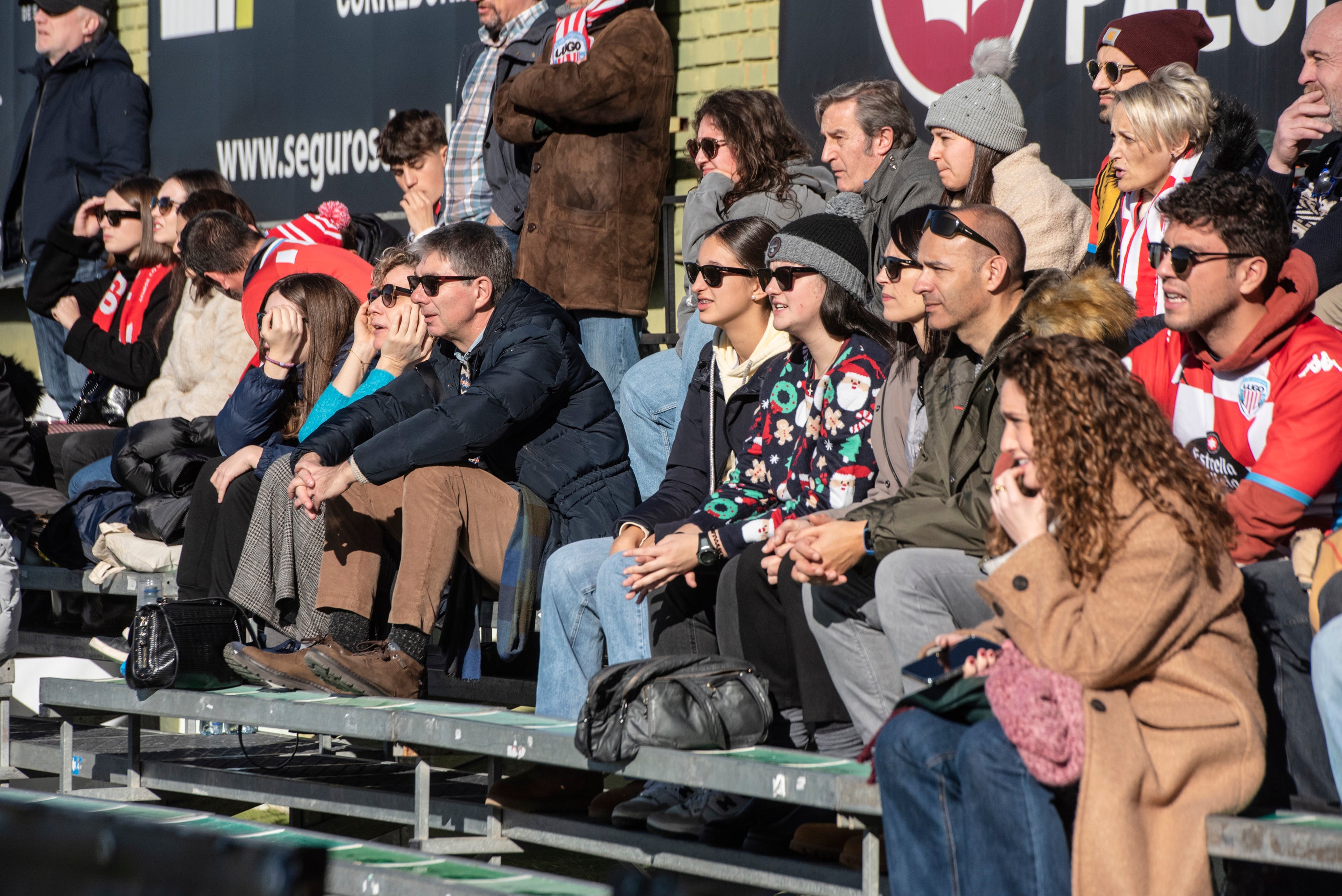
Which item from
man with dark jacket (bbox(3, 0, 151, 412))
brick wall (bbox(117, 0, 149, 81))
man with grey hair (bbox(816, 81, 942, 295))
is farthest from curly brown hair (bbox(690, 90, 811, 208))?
brick wall (bbox(117, 0, 149, 81))

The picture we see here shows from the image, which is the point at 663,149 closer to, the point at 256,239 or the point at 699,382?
the point at 256,239

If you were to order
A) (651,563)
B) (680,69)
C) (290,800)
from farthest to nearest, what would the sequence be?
(680,69) → (290,800) → (651,563)

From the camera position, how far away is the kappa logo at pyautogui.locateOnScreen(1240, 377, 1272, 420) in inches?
126

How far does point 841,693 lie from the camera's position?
137 inches

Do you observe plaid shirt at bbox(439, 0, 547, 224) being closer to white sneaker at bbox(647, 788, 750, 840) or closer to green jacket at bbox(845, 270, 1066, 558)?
green jacket at bbox(845, 270, 1066, 558)

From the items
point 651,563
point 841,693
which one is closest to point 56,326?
point 651,563

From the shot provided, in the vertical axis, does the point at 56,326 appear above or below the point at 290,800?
above

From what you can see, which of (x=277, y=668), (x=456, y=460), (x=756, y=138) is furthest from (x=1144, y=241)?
(x=277, y=668)

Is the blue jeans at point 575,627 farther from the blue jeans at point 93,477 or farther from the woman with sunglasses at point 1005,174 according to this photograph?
the blue jeans at point 93,477

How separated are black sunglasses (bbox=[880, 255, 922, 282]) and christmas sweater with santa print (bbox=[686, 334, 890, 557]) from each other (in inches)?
11.9

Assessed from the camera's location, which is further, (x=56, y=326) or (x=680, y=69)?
(x=56, y=326)

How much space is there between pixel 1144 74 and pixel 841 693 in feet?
8.63

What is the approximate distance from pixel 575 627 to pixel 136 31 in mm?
7522

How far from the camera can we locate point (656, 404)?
5.10m
